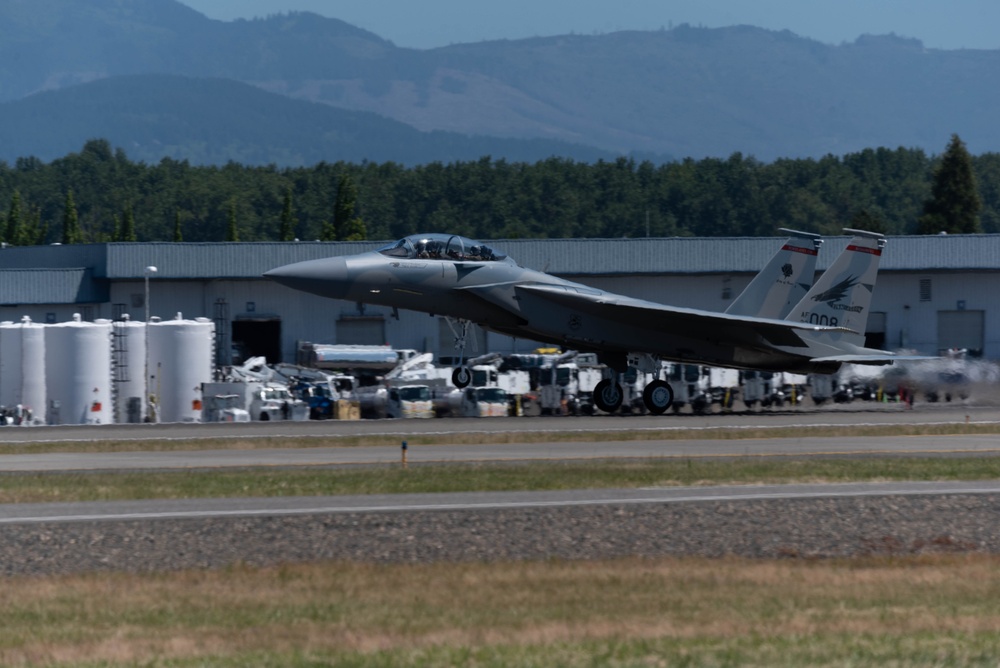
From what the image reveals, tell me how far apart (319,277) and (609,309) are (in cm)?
727

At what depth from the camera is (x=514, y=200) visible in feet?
376

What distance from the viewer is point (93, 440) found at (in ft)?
84.4

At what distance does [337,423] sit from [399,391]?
4.36 metres

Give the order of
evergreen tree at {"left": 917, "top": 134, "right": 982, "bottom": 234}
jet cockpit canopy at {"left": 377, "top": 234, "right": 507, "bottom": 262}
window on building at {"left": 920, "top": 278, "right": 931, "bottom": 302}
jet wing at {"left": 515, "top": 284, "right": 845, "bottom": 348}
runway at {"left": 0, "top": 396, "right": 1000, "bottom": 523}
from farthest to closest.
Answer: evergreen tree at {"left": 917, "top": 134, "right": 982, "bottom": 234}, window on building at {"left": 920, "top": 278, "right": 931, "bottom": 302}, jet wing at {"left": 515, "top": 284, "right": 845, "bottom": 348}, jet cockpit canopy at {"left": 377, "top": 234, "right": 507, "bottom": 262}, runway at {"left": 0, "top": 396, "right": 1000, "bottom": 523}

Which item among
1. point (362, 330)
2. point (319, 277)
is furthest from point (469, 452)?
point (362, 330)

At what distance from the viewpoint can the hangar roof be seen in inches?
2005

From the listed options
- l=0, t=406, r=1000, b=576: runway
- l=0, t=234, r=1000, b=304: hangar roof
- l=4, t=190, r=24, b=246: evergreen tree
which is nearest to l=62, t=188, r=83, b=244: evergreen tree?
l=4, t=190, r=24, b=246: evergreen tree

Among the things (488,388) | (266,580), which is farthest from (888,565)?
(488,388)

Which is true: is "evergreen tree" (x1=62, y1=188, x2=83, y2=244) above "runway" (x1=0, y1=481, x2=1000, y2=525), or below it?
above

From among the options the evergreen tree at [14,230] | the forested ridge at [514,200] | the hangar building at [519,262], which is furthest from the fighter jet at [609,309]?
the forested ridge at [514,200]

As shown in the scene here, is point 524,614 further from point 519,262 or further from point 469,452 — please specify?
point 519,262

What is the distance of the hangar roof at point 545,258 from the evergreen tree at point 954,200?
114 feet

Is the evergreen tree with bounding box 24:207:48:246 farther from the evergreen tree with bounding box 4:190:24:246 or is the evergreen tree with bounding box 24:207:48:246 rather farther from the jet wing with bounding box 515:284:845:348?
the jet wing with bounding box 515:284:845:348

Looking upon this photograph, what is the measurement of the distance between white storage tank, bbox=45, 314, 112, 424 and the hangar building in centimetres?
1510
